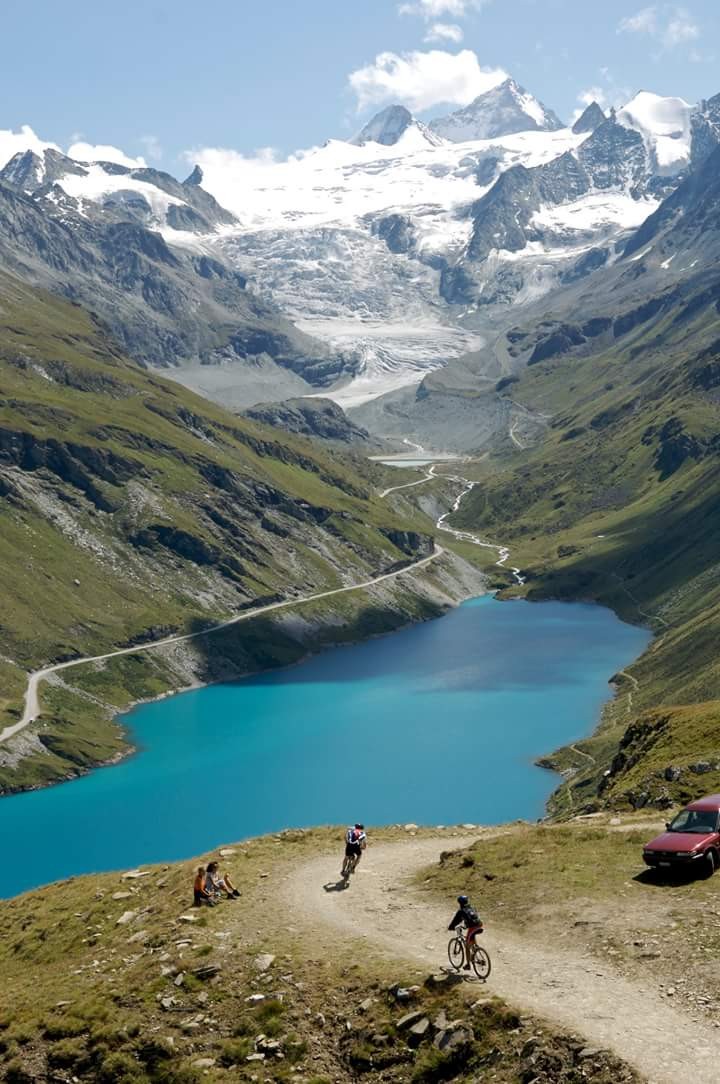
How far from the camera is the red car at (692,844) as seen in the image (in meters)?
40.8

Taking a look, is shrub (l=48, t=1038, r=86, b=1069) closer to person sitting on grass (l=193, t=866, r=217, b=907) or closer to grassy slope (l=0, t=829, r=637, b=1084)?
grassy slope (l=0, t=829, r=637, b=1084)

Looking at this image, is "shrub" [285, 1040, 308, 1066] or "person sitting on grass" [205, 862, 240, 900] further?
"person sitting on grass" [205, 862, 240, 900]

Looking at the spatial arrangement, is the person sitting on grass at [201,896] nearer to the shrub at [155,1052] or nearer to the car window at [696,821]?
the shrub at [155,1052]

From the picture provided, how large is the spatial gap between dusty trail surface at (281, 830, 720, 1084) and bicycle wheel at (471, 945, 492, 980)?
345 mm

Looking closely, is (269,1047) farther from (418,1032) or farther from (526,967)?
(526,967)

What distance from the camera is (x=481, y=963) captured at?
34.6 metres

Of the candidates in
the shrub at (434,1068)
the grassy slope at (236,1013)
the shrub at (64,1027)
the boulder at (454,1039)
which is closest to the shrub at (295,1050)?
the grassy slope at (236,1013)

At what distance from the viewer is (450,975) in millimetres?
34656

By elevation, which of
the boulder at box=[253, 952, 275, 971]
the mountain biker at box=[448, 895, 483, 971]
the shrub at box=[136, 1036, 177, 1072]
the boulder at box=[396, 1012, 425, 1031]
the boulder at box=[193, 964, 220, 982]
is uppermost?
the mountain biker at box=[448, 895, 483, 971]

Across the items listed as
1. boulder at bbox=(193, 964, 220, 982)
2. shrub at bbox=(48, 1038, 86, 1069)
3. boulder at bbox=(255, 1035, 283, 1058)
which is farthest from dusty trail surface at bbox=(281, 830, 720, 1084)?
shrub at bbox=(48, 1038, 86, 1069)

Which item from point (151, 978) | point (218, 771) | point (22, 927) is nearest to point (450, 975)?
point (151, 978)

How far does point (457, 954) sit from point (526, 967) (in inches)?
89.5

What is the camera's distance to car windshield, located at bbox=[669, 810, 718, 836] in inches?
1665

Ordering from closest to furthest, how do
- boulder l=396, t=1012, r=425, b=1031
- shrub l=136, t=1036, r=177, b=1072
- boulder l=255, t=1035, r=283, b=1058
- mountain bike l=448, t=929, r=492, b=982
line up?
boulder l=396, t=1012, r=425, b=1031 → boulder l=255, t=1035, r=283, b=1058 → mountain bike l=448, t=929, r=492, b=982 → shrub l=136, t=1036, r=177, b=1072
